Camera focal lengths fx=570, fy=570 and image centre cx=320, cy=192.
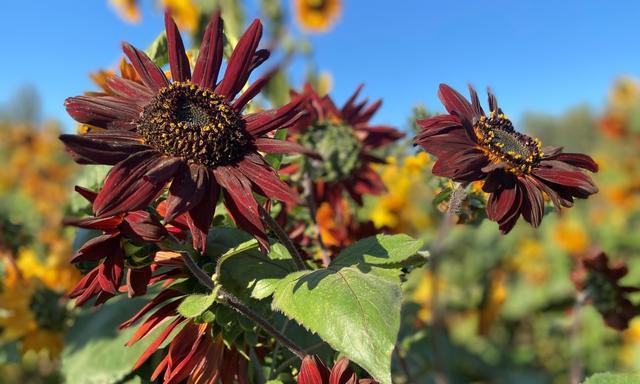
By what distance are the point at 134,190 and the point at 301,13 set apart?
4946 mm

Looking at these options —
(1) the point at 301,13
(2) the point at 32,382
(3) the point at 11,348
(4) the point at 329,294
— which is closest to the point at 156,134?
(4) the point at 329,294

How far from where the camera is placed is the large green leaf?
2.13 ft

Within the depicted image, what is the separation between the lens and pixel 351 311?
0.68 metres

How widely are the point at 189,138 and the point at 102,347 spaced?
754mm

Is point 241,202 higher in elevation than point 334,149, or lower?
lower

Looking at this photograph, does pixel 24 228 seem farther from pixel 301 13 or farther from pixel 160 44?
pixel 301 13

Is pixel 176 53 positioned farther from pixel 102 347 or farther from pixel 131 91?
pixel 102 347

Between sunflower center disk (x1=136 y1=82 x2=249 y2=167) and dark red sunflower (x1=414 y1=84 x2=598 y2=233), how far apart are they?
0.28m

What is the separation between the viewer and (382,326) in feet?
2.18

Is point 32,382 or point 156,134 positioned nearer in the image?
point 156,134

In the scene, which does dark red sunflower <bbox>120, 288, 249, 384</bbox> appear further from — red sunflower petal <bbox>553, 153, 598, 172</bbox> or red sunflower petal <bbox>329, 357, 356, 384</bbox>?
red sunflower petal <bbox>553, 153, 598, 172</bbox>

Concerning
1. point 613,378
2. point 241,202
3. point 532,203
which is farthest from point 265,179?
point 613,378

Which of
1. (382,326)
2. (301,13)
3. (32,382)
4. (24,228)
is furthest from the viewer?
(301,13)

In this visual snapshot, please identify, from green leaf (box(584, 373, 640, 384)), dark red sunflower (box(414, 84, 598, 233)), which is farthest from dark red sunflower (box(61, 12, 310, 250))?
Answer: green leaf (box(584, 373, 640, 384))
